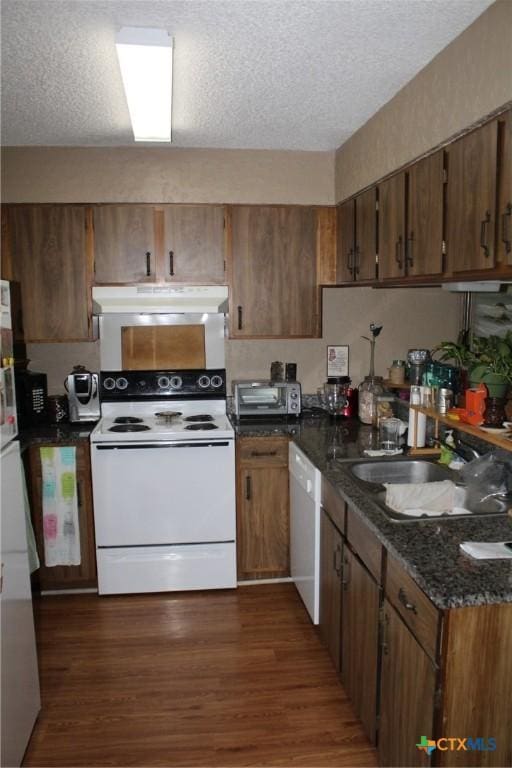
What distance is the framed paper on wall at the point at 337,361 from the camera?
4031 mm

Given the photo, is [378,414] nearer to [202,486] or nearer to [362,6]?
[202,486]

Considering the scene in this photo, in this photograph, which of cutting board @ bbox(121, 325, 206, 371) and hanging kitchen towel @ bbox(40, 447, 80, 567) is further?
cutting board @ bbox(121, 325, 206, 371)

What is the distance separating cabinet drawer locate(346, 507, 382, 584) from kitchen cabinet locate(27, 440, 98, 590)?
1.70m

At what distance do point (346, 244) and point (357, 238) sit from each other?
21cm

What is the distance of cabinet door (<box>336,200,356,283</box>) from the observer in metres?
3.37

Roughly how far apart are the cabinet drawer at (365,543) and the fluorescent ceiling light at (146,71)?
1.78 metres

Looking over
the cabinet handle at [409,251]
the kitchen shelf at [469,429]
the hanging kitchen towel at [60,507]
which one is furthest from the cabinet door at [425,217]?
the hanging kitchen towel at [60,507]

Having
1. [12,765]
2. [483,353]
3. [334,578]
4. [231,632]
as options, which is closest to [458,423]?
[483,353]

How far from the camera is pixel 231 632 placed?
3.01 metres

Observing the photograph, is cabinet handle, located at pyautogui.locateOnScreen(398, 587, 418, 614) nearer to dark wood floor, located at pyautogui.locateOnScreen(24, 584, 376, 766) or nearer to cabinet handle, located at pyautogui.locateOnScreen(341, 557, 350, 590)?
cabinet handle, located at pyautogui.locateOnScreen(341, 557, 350, 590)

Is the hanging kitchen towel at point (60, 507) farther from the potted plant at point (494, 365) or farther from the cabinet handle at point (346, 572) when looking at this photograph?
the potted plant at point (494, 365)

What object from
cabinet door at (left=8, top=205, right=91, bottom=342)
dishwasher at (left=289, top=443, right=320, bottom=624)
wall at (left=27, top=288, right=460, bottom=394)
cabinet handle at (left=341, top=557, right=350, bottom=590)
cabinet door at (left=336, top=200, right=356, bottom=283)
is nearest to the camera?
cabinet handle at (left=341, top=557, right=350, bottom=590)

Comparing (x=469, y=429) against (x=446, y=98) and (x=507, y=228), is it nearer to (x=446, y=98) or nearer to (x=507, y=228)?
(x=507, y=228)

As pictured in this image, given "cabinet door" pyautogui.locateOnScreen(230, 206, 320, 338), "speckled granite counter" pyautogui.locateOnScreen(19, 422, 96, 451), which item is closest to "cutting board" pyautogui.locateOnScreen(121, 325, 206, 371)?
"cabinet door" pyautogui.locateOnScreen(230, 206, 320, 338)
